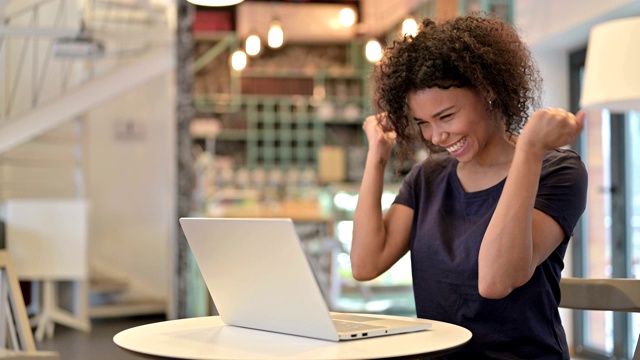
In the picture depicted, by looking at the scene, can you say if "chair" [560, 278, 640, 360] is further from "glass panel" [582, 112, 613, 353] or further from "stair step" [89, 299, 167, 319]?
"stair step" [89, 299, 167, 319]

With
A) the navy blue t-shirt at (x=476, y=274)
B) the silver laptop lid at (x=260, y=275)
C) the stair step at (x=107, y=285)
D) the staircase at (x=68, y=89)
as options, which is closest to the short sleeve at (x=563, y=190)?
the navy blue t-shirt at (x=476, y=274)

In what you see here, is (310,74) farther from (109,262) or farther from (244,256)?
(244,256)

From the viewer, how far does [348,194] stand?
23.7ft

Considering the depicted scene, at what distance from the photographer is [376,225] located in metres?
2.09

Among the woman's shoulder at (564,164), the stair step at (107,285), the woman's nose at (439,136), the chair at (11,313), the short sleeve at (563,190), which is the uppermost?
the woman's nose at (439,136)

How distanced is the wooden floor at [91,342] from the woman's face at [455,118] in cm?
358

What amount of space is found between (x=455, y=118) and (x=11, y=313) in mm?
1854

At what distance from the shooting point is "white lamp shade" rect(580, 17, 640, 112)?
352cm

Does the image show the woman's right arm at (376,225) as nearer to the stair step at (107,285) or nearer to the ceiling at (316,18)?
the stair step at (107,285)

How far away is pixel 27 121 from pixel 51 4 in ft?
6.48

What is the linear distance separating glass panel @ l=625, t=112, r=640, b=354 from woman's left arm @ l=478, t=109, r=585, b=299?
424cm

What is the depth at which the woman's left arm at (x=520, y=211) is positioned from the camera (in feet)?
5.43

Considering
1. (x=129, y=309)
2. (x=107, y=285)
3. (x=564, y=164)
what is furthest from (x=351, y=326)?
(x=107, y=285)

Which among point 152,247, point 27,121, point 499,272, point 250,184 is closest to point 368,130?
point 499,272
